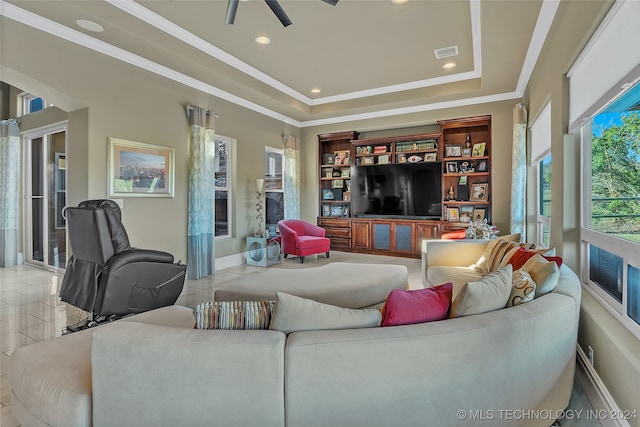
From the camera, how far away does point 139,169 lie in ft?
14.3

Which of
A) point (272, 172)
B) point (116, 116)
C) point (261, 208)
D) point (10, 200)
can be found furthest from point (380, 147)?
point (10, 200)

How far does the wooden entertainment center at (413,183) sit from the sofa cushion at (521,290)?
4.36 metres

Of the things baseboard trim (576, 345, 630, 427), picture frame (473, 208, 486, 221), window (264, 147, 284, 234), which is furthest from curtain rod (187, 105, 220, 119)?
baseboard trim (576, 345, 630, 427)

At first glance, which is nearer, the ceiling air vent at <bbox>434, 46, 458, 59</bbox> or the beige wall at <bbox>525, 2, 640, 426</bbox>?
the beige wall at <bbox>525, 2, 640, 426</bbox>

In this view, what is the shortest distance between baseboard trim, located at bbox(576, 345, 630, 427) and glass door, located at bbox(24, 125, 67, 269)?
6.38 meters

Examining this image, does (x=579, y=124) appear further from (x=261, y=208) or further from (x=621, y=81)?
(x=261, y=208)

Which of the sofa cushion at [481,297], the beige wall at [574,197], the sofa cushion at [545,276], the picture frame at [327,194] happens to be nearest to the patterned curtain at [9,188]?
the picture frame at [327,194]

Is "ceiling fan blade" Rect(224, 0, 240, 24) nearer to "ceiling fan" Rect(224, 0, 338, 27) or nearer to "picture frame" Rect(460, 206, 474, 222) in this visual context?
"ceiling fan" Rect(224, 0, 338, 27)

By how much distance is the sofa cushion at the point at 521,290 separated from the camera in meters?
1.66

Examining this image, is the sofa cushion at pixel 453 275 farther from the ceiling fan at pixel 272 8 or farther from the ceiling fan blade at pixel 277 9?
the ceiling fan blade at pixel 277 9

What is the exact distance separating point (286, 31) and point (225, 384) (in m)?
3.75

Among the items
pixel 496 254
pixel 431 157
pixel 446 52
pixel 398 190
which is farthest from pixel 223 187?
pixel 496 254

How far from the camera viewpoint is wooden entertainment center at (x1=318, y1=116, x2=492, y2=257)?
6012mm

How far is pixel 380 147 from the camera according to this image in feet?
22.7
